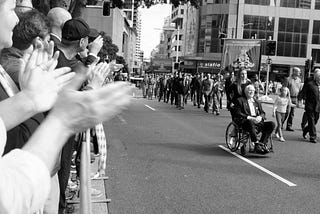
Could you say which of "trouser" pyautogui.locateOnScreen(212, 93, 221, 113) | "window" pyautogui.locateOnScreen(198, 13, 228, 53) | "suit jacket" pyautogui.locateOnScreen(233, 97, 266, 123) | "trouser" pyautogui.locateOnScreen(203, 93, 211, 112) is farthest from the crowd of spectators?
"window" pyautogui.locateOnScreen(198, 13, 228, 53)

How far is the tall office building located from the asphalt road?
52506 millimetres

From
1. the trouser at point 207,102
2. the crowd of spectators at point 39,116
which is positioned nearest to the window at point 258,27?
the trouser at point 207,102

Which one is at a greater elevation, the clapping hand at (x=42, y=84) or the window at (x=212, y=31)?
the window at (x=212, y=31)

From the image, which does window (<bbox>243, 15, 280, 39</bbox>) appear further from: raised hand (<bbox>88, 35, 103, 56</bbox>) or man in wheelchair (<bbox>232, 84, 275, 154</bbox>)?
raised hand (<bbox>88, 35, 103, 56</bbox>)

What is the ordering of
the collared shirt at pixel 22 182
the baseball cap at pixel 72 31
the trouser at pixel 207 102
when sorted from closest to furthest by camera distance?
the collared shirt at pixel 22 182 < the baseball cap at pixel 72 31 < the trouser at pixel 207 102

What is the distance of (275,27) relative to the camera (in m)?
63.9

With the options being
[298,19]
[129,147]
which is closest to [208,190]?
[129,147]

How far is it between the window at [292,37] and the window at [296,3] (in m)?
2.17

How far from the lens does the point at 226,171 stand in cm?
714

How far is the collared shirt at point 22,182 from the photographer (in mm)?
1151

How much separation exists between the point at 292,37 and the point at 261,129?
193 ft

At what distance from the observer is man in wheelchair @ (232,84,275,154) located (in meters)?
8.65

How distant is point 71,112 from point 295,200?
16.0 ft

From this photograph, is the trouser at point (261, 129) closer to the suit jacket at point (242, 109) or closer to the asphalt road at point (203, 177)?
the suit jacket at point (242, 109)
